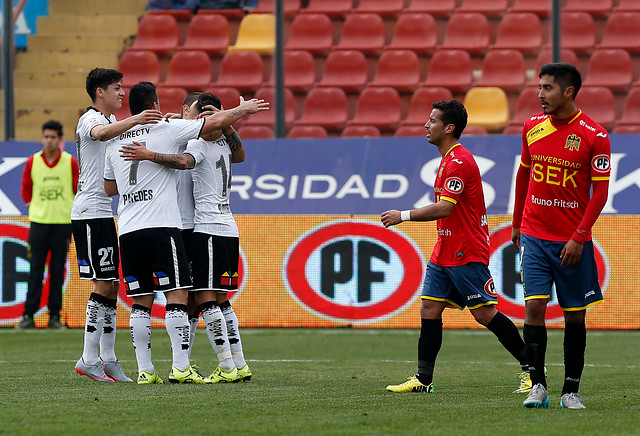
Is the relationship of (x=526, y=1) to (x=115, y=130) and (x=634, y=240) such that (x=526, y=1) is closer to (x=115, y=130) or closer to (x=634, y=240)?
(x=634, y=240)

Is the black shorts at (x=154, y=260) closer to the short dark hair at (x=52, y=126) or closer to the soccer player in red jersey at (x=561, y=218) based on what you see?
the soccer player in red jersey at (x=561, y=218)

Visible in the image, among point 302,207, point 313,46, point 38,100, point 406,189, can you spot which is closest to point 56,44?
point 38,100

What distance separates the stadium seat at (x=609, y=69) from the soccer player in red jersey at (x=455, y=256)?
7996 mm

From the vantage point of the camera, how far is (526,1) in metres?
14.2

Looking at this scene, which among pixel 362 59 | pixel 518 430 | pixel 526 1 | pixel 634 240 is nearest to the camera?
pixel 518 430

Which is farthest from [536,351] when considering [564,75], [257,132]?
[257,132]

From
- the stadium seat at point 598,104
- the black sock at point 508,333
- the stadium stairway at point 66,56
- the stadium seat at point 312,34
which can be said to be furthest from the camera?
the stadium seat at point 312,34

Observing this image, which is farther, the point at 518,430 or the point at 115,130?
the point at 115,130

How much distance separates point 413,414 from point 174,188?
2.49 metres

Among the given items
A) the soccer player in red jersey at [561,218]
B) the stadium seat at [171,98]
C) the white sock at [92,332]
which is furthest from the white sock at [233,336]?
the stadium seat at [171,98]

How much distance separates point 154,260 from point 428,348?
75.5 inches

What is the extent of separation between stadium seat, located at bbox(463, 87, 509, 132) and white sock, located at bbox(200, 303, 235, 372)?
24.3 feet

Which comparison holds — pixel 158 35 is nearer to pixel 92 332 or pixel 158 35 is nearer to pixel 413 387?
pixel 92 332

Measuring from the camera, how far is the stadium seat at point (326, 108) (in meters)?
14.5
